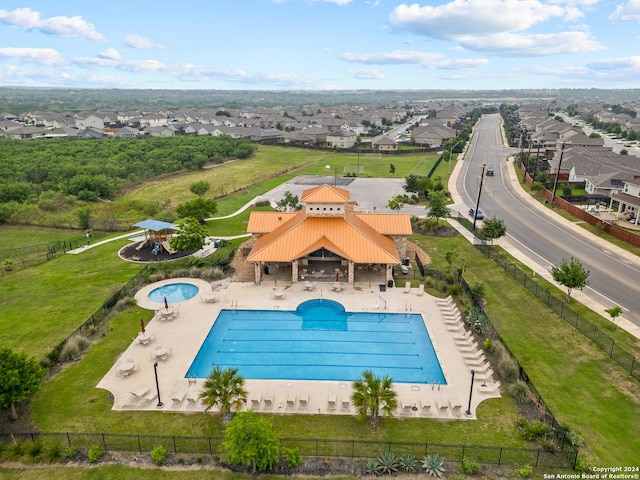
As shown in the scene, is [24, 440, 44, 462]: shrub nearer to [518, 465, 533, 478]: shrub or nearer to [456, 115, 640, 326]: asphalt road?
[518, 465, 533, 478]: shrub

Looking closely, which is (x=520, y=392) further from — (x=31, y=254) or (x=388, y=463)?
(x=31, y=254)

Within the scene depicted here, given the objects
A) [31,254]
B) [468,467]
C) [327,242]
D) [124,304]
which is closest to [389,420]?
[468,467]

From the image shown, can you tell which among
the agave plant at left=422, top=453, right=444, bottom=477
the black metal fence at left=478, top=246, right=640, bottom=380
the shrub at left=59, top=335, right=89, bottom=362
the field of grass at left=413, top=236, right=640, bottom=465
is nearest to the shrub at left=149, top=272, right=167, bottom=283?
the shrub at left=59, top=335, right=89, bottom=362

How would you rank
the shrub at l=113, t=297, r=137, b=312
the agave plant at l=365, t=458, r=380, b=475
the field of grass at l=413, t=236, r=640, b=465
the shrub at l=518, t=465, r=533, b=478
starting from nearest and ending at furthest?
the shrub at l=518, t=465, r=533, b=478 < the agave plant at l=365, t=458, r=380, b=475 < the field of grass at l=413, t=236, r=640, b=465 < the shrub at l=113, t=297, r=137, b=312

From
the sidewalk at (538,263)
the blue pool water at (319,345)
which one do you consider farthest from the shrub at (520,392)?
the sidewalk at (538,263)

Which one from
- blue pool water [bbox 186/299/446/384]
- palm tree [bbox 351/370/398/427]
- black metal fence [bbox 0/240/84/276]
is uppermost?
palm tree [bbox 351/370/398/427]

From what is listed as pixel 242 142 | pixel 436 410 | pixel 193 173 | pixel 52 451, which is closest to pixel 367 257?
pixel 436 410

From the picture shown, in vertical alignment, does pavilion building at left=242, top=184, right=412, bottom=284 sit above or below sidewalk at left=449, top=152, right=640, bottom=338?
above
